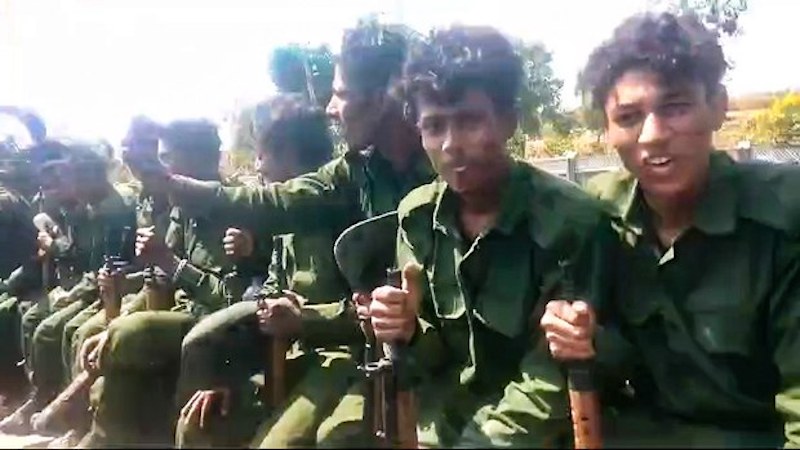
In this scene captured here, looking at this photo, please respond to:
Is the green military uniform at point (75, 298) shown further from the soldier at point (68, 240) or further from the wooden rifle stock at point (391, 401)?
the wooden rifle stock at point (391, 401)

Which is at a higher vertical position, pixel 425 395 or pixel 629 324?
pixel 629 324

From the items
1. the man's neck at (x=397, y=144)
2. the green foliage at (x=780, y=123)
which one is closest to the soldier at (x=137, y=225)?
the man's neck at (x=397, y=144)

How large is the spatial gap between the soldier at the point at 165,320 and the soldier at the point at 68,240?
425 mm

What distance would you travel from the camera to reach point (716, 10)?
268 cm

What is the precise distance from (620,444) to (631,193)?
86 centimetres

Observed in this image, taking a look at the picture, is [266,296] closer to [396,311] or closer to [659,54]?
[396,311]

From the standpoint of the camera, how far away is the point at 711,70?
2.05 m

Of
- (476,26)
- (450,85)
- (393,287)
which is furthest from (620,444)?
(476,26)

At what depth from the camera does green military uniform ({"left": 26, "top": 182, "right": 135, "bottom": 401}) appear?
4219mm

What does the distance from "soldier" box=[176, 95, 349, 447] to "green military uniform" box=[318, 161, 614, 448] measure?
0.30 metres

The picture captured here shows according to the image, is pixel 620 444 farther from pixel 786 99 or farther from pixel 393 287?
pixel 786 99

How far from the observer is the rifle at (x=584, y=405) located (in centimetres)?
174

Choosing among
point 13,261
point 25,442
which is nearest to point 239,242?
point 25,442

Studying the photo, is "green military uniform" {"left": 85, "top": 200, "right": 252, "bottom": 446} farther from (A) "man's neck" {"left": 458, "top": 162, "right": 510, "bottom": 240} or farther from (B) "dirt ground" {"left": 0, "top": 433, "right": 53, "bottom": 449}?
(A) "man's neck" {"left": 458, "top": 162, "right": 510, "bottom": 240}
